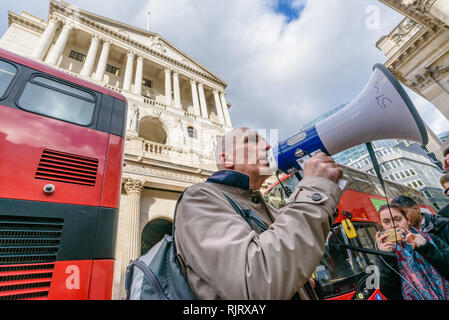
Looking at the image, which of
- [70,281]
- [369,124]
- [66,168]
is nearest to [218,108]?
[66,168]

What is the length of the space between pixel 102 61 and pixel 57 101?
49.0 feet

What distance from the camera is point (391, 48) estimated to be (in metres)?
14.4

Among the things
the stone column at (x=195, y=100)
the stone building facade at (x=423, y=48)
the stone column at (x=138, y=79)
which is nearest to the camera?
the stone building facade at (x=423, y=48)

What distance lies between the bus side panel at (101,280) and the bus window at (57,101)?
2162 millimetres

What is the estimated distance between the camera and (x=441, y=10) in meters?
10.1

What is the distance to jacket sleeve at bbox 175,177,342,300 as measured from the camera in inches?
28.3

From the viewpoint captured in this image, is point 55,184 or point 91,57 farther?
point 91,57

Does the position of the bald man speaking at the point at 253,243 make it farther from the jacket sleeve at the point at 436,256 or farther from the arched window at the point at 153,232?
the arched window at the point at 153,232

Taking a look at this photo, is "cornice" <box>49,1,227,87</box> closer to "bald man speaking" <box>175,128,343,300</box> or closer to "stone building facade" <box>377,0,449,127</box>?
"stone building facade" <box>377,0,449,127</box>

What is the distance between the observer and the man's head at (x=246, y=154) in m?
1.49

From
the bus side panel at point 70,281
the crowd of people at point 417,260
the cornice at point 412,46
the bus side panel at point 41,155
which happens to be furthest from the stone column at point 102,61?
the cornice at point 412,46

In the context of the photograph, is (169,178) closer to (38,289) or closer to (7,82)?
(7,82)

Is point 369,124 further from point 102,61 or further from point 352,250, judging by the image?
point 102,61

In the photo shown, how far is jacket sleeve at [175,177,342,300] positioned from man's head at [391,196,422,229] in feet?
8.18
